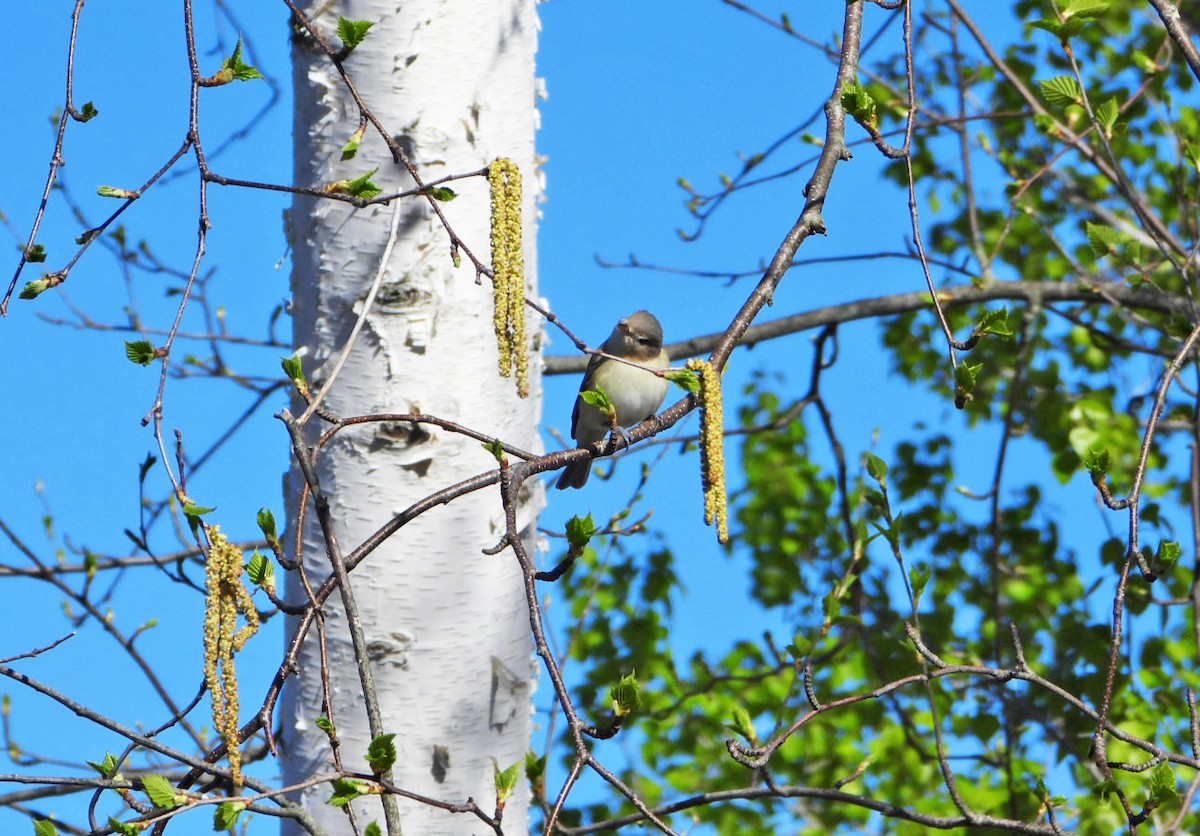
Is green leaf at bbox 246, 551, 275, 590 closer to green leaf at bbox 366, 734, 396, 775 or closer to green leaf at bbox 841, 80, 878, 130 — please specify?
green leaf at bbox 366, 734, 396, 775

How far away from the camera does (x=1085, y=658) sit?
14.4ft

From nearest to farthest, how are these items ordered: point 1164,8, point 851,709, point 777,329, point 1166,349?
1. point 1164,8
2. point 777,329
3. point 1166,349
4. point 851,709

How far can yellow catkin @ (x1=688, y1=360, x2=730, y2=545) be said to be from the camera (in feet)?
5.16

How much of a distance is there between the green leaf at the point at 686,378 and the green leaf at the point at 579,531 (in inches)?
9.7

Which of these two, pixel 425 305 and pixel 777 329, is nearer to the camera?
pixel 425 305

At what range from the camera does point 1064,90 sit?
9.85ft

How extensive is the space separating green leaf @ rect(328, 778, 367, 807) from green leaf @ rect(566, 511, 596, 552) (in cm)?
44

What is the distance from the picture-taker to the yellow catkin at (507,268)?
1.74m

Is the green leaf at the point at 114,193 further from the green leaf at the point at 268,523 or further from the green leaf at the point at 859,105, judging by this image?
the green leaf at the point at 859,105

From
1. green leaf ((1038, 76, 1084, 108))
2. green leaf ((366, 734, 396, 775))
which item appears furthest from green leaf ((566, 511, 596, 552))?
green leaf ((1038, 76, 1084, 108))

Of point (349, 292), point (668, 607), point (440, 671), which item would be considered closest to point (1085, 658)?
point (668, 607)

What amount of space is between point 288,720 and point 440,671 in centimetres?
40

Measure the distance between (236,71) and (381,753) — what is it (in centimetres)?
109

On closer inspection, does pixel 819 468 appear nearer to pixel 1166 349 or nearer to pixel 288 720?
pixel 1166 349
